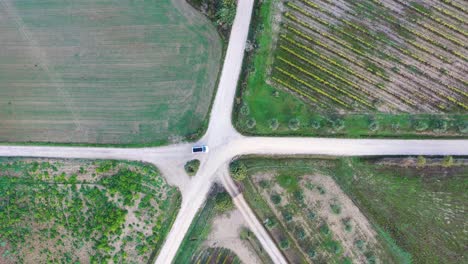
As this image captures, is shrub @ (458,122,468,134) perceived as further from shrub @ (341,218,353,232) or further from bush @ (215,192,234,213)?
bush @ (215,192,234,213)

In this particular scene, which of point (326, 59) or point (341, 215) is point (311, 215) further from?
point (326, 59)

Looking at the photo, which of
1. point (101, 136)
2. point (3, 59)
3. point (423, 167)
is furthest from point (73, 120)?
point (423, 167)

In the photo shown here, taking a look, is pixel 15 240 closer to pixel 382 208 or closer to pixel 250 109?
pixel 250 109

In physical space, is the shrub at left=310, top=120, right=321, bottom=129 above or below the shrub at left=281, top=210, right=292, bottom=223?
above

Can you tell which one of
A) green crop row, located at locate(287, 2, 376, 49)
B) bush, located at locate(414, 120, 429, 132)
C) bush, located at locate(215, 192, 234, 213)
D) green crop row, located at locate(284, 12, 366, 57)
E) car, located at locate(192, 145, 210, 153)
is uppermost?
green crop row, located at locate(287, 2, 376, 49)

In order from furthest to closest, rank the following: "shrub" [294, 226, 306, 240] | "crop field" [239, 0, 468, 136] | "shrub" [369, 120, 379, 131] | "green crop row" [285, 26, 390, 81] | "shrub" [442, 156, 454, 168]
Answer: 1. "green crop row" [285, 26, 390, 81]
2. "crop field" [239, 0, 468, 136]
3. "shrub" [294, 226, 306, 240]
4. "shrub" [369, 120, 379, 131]
5. "shrub" [442, 156, 454, 168]

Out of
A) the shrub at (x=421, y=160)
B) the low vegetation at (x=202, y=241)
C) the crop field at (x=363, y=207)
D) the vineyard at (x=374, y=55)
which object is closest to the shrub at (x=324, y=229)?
the crop field at (x=363, y=207)

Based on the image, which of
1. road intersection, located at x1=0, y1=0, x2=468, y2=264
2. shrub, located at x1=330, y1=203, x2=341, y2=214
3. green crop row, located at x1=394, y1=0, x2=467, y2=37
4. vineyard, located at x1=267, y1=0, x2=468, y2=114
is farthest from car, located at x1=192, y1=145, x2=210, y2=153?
green crop row, located at x1=394, y1=0, x2=467, y2=37
